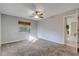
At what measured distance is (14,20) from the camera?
379 centimetres

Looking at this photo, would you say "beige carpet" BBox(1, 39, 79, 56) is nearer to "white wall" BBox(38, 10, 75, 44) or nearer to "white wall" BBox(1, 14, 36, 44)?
"white wall" BBox(1, 14, 36, 44)

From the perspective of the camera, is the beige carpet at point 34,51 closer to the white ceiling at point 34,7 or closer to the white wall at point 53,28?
the white wall at point 53,28

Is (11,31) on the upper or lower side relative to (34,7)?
lower

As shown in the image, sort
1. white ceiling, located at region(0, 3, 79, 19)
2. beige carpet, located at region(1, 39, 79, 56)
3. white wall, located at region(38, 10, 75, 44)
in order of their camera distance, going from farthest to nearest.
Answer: white wall, located at region(38, 10, 75, 44) → beige carpet, located at region(1, 39, 79, 56) → white ceiling, located at region(0, 3, 79, 19)

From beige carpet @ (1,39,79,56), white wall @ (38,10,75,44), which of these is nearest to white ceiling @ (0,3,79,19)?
white wall @ (38,10,75,44)

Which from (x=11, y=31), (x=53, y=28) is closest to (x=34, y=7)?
(x=11, y=31)

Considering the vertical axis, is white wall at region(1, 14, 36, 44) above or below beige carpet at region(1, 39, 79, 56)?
above

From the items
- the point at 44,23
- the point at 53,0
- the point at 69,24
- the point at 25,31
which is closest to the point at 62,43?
the point at 69,24

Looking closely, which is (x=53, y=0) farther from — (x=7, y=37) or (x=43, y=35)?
(x=43, y=35)

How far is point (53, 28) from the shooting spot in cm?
424

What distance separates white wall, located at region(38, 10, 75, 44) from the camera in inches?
146

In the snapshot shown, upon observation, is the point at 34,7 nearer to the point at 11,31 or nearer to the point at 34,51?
the point at 34,51

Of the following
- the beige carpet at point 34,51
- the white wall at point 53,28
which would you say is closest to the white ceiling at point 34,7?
the white wall at point 53,28

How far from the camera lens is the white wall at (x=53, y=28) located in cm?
370
